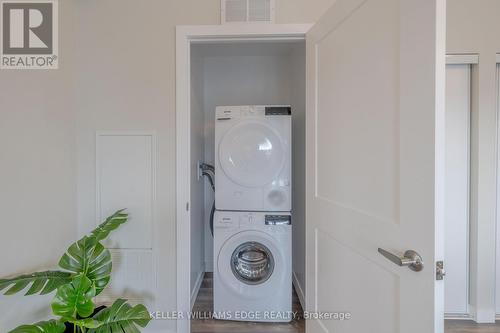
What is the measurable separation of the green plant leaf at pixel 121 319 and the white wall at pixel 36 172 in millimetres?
576

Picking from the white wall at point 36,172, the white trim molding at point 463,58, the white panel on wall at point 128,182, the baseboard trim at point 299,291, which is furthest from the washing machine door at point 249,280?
the white trim molding at point 463,58

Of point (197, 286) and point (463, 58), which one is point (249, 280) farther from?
point (463, 58)

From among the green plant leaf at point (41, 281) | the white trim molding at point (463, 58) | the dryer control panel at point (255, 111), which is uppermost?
the white trim molding at point (463, 58)

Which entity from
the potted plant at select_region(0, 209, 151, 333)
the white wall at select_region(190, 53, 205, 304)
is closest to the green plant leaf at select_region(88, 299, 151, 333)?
the potted plant at select_region(0, 209, 151, 333)

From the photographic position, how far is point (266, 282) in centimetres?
205

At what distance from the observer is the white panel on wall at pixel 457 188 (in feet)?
6.56

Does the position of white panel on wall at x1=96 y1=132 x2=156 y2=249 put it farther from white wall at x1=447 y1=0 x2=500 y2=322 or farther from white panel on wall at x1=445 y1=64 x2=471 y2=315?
white wall at x1=447 y1=0 x2=500 y2=322

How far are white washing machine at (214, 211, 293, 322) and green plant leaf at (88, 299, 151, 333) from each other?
968 millimetres

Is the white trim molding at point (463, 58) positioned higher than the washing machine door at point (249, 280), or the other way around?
the white trim molding at point (463, 58)

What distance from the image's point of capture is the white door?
78cm

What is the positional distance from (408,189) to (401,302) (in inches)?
15.4

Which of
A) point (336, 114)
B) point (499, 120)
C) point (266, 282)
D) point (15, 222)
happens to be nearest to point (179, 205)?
point (15, 222)

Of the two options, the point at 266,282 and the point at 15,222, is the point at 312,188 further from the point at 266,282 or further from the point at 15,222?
the point at 15,222

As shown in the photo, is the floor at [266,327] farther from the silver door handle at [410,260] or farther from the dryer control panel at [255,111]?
the dryer control panel at [255,111]
